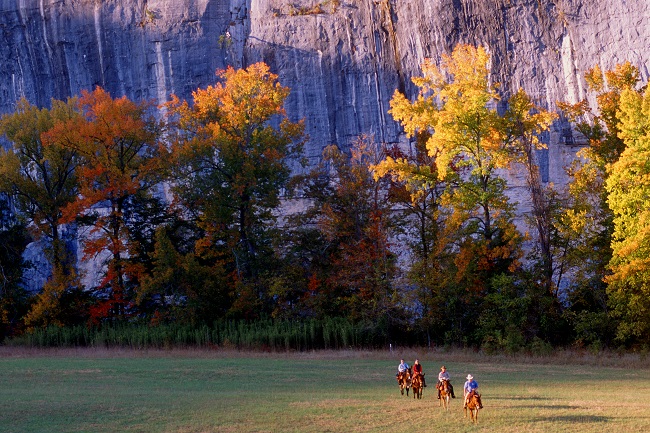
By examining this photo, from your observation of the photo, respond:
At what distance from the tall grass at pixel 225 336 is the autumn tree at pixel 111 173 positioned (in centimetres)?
164

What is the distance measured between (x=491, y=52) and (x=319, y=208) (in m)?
17.8

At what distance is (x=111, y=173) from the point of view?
34.1 meters

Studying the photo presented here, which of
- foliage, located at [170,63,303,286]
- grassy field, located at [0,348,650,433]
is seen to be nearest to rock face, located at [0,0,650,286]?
foliage, located at [170,63,303,286]

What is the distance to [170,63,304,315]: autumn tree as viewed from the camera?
33.1m

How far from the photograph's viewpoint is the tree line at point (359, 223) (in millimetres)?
27125

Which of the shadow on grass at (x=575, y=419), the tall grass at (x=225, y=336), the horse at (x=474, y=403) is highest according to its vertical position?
the tall grass at (x=225, y=336)

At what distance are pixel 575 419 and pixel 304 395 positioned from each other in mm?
5407

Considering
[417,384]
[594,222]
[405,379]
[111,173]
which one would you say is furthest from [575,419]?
[111,173]

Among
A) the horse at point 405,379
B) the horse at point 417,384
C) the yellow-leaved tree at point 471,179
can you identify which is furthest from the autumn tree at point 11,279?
the horse at point 417,384

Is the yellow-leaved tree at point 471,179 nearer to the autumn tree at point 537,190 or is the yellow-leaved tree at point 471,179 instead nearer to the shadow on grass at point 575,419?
the autumn tree at point 537,190

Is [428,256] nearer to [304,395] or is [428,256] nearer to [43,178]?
[304,395]

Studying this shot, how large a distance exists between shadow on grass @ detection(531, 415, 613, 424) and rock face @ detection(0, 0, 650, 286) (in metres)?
30.8

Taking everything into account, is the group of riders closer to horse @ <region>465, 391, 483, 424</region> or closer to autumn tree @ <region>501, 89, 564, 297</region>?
horse @ <region>465, 391, 483, 424</region>

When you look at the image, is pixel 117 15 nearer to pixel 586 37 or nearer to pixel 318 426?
pixel 586 37
